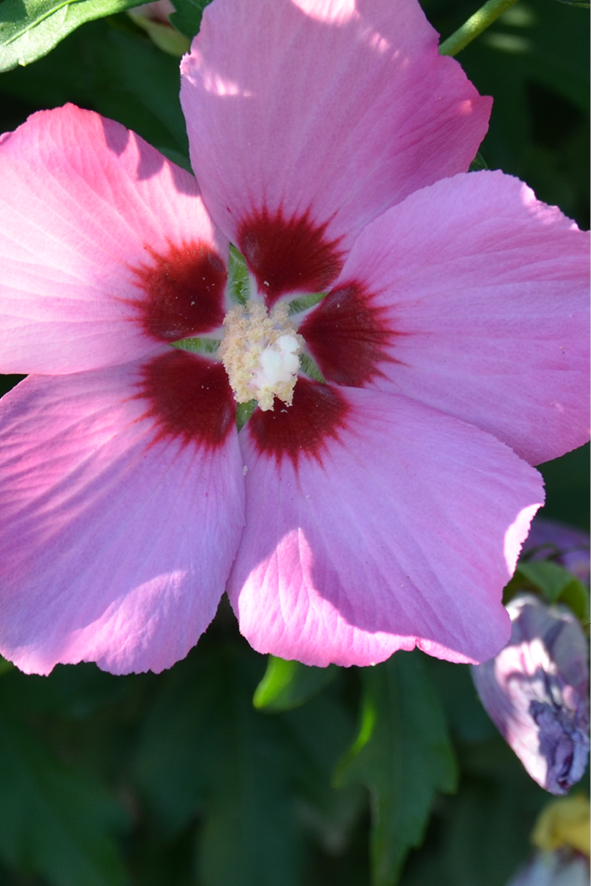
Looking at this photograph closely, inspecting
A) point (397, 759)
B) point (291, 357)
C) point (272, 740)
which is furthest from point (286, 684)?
point (272, 740)

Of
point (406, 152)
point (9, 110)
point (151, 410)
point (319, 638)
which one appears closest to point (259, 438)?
point (151, 410)

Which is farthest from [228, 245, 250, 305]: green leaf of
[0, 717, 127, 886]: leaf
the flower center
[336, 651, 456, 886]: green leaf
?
[0, 717, 127, 886]: leaf

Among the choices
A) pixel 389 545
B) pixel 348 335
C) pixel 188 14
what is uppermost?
pixel 188 14

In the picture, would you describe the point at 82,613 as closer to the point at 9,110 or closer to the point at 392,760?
the point at 392,760

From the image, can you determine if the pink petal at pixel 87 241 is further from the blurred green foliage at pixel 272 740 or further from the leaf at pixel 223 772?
the leaf at pixel 223 772

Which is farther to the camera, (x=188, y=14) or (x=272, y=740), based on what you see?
(x=272, y=740)

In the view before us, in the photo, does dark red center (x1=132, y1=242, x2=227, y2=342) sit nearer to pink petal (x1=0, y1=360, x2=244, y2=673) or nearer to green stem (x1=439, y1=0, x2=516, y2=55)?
pink petal (x1=0, y1=360, x2=244, y2=673)

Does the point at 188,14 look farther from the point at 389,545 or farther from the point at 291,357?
the point at 389,545
